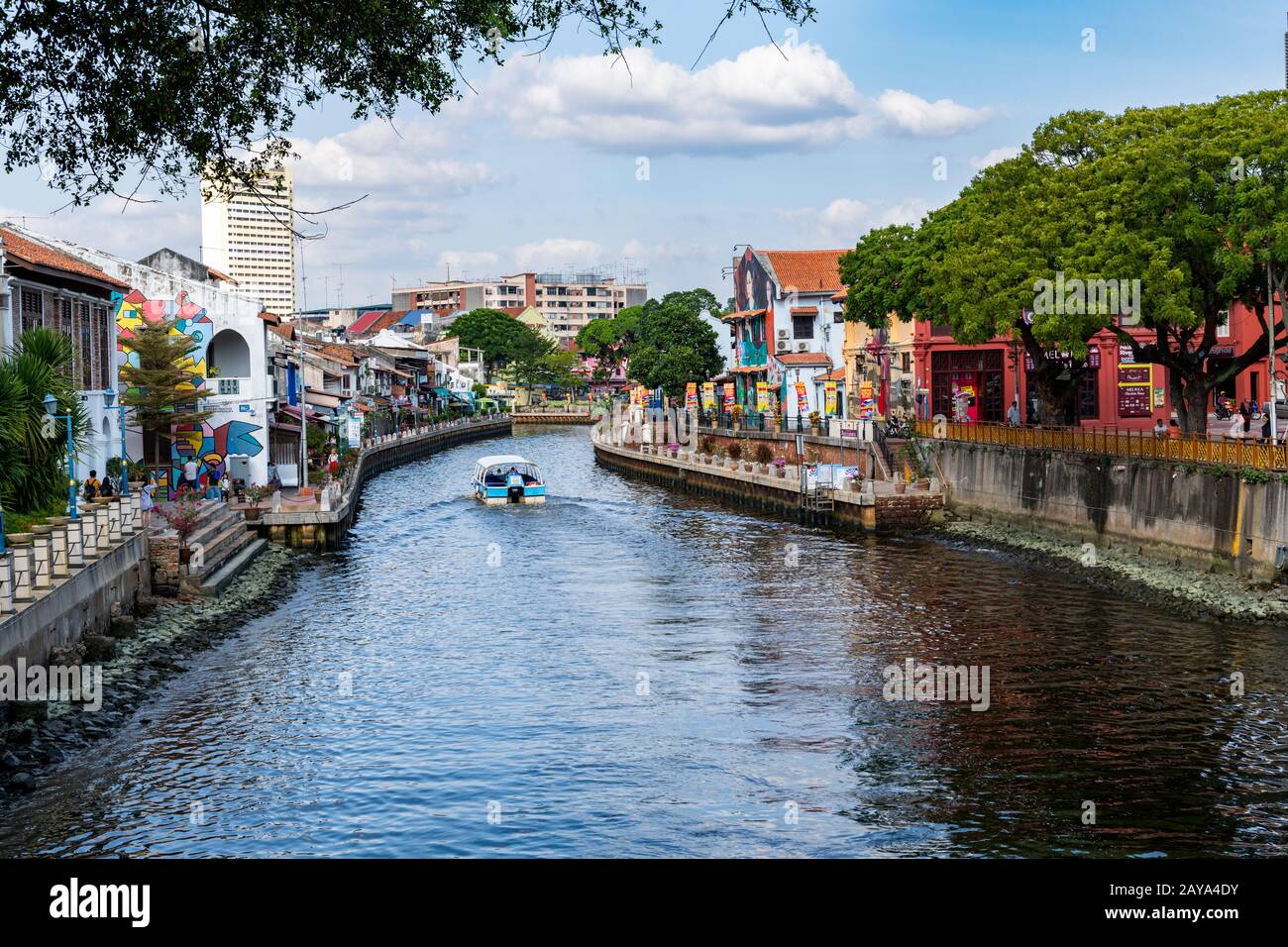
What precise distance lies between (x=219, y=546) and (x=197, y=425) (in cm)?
1566

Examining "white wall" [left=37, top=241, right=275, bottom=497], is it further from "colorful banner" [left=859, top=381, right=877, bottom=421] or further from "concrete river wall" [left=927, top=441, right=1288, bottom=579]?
"concrete river wall" [left=927, top=441, right=1288, bottom=579]

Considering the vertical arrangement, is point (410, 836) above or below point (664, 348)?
below

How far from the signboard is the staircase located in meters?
40.2

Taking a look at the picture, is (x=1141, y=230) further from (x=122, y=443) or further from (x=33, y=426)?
(x=122, y=443)

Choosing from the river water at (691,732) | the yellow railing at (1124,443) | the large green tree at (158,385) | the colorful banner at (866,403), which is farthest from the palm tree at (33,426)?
the colorful banner at (866,403)

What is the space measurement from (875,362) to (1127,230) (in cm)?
2797

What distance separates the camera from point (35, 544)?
82.8 ft

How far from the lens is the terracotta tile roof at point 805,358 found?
87562mm

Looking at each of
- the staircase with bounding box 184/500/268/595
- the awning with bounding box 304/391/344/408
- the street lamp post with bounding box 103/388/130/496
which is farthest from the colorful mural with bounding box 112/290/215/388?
the awning with bounding box 304/391/344/408

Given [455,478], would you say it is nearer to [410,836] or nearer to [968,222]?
[968,222]

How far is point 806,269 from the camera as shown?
9188 centimetres

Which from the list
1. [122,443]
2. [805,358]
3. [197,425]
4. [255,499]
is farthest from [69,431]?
[805,358]

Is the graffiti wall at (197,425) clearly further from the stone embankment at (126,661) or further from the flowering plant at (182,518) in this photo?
the stone embankment at (126,661)
